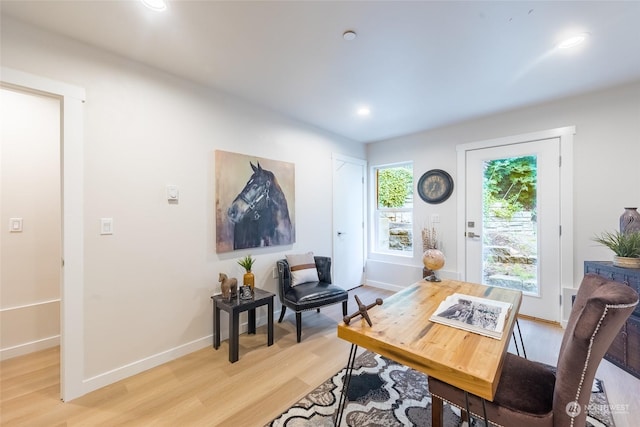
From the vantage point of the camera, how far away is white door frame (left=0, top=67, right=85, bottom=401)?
1783mm

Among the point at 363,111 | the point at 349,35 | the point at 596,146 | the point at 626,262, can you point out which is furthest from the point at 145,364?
the point at 596,146

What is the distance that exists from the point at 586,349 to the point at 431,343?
1.69 ft

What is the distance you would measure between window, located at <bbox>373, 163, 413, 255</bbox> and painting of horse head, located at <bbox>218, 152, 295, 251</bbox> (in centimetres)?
191

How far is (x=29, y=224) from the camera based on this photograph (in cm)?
248

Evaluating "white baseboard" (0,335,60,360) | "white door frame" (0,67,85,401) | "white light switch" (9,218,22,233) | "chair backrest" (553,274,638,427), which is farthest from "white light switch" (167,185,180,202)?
"chair backrest" (553,274,638,427)

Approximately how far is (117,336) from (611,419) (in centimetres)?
336

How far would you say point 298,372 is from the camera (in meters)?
2.11

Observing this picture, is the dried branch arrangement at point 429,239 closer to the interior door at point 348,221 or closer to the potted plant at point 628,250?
the interior door at point 348,221

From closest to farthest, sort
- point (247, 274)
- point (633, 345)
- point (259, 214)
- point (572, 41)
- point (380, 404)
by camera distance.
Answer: point (380, 404) → point (572, 41) → point (633, 345) → point (247, 274) → point (259, 214)

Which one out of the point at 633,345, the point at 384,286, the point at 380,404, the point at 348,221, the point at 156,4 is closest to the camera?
the point at 156,4

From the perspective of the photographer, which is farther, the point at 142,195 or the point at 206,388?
the point at 142,195

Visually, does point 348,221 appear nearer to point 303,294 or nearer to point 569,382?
point 303,294

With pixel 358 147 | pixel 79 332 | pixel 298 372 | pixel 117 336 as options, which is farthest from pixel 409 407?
pixel 358 147

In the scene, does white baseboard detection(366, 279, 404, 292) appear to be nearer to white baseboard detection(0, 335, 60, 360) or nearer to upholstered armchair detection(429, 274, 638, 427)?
upholstered armchair detection(429, 274, 638, 427)
